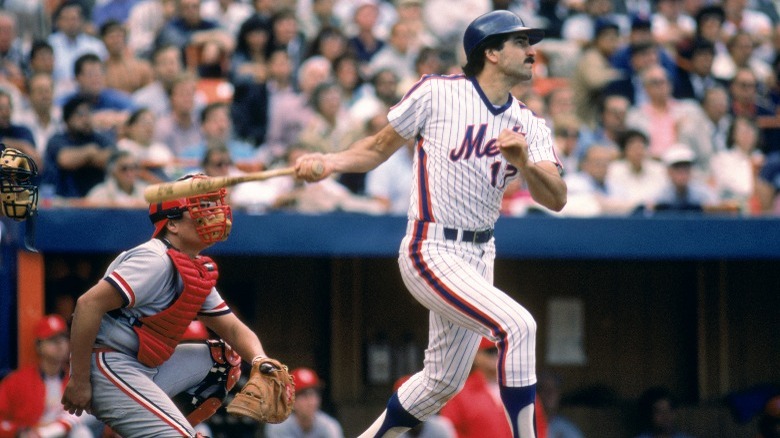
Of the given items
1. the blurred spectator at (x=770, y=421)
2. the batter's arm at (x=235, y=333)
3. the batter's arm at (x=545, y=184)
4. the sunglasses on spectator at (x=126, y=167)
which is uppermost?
the batter's arm at (x=545, y=184)

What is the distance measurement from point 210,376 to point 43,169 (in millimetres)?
3604

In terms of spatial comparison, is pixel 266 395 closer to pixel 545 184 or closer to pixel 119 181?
pixel 545 184

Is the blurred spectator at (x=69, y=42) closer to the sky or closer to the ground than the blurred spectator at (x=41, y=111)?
closer to the sky

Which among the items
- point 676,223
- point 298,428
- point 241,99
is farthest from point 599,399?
point 241,99

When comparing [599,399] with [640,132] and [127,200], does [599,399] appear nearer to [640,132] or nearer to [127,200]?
[640,132]

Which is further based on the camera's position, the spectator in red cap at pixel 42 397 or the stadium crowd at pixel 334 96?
the stadium crowd at pixel 334 96

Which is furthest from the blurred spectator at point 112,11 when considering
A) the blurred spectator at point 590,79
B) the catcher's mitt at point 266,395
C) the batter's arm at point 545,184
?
the batter's arm at point 545,184

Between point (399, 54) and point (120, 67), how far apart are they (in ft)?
7.67

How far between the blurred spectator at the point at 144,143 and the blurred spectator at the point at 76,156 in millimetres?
225

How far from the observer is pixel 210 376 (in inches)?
211

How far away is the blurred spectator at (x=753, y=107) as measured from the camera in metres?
11.4

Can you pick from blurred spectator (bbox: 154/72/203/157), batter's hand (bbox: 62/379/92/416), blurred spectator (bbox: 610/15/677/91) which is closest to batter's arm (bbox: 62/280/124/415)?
batter's hand (bbox: 62/379/92/416)

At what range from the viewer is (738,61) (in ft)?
40.7

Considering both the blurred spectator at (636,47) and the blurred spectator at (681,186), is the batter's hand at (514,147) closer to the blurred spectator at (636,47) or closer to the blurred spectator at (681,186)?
the blurred spectator at (681,186)
